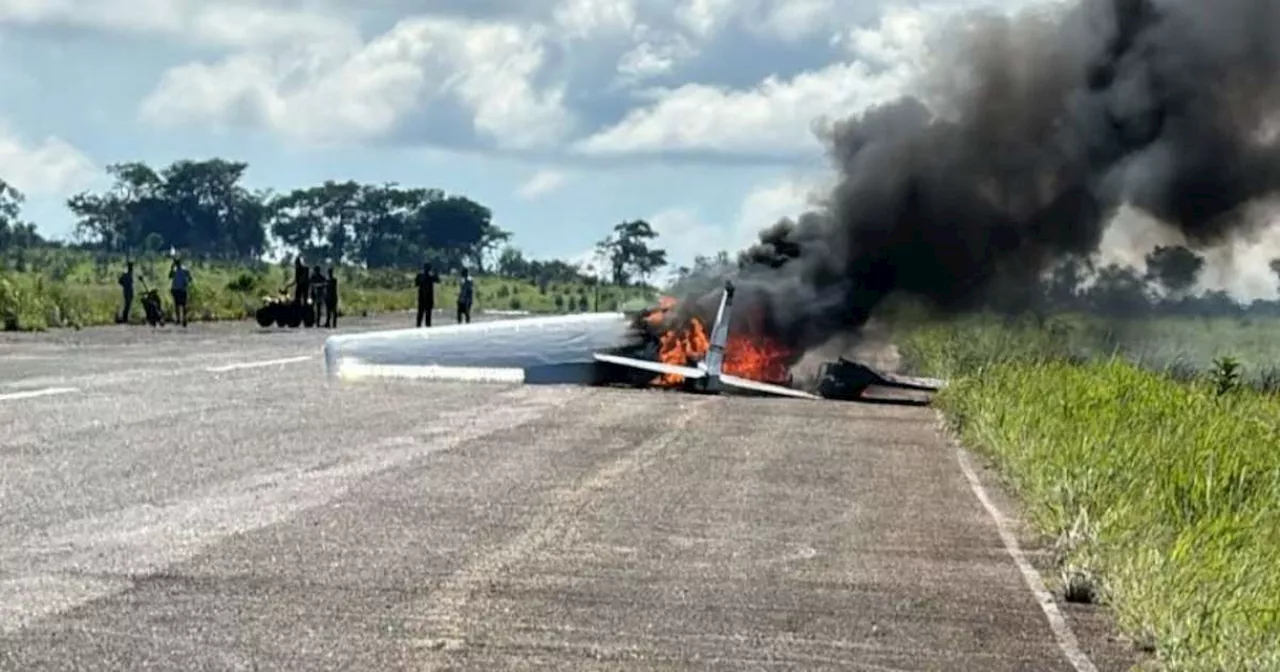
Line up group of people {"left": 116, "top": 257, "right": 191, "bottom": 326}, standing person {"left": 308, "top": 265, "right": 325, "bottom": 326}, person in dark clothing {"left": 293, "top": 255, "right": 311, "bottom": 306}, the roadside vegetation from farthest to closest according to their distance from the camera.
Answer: the roadside vegetation < standing person {"left": 308, "top": 265, "right": 325, "bottom": 326} < person in dark clothing {"left": 293, "top": 255, "right": 311, "bottom": 306} < group of people {"left": 116, "top": 257, "right": 191, "bottom": 326}

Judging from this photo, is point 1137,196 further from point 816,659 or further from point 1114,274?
point 816,659

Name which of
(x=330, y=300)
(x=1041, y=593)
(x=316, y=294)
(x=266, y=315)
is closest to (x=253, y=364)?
(x=266, y=315)

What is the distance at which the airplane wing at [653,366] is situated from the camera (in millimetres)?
27156

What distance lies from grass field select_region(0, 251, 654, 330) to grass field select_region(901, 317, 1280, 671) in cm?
967

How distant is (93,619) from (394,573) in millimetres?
1983

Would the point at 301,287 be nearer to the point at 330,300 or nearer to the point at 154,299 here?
the point at 330,300

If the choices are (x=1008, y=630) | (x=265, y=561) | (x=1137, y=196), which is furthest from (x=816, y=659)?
(x=1137, y=196)

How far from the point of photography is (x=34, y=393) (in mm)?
24125

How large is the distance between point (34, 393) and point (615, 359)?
7455 mm

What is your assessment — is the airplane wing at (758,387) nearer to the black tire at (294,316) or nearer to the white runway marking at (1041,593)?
the white runway marking at (1041,593)

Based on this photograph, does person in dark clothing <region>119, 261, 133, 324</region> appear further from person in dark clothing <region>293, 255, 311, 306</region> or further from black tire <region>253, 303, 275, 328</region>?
person in dark clothing <region>293, 255, 311, 306</region>

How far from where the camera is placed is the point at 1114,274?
29.8 m

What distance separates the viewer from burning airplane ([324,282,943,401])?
91.6 feet

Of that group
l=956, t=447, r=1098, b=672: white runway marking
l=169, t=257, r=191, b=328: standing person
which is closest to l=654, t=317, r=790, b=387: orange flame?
l=956, t=447, r=1098, b=672: white runway marking
